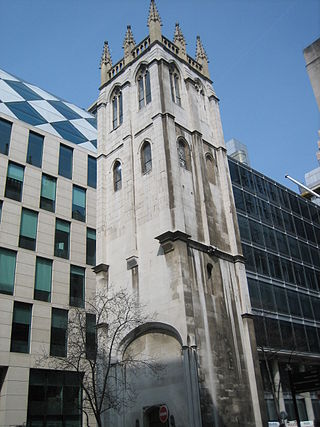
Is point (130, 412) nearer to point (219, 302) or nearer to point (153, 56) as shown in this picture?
point (219, 302)

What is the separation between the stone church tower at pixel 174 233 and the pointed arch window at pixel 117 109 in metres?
0.10

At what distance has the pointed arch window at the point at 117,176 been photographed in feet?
115

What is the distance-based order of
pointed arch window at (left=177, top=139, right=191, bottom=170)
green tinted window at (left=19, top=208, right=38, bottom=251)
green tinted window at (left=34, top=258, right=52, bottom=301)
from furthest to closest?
1. green tinted window at (left=19, top=208, right=38, bottom=251)
2. green tinted window at (left=34, top=258, right=52, bottom=301)
3. pointed arch window at (left=177, top=139, right=191, bottom=170)

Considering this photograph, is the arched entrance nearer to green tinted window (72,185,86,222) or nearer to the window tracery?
green tinted window (72,185,86,222)

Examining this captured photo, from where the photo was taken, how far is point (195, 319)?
84.9 feet

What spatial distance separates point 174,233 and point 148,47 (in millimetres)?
17100

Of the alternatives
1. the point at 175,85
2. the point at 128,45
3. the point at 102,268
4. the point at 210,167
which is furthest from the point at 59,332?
the point at 128,45

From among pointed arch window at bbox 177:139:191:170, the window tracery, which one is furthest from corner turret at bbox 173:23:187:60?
pointed arch window at bbox 177:139:191:170

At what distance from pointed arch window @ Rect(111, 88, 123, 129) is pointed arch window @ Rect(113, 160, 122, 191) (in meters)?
3.81

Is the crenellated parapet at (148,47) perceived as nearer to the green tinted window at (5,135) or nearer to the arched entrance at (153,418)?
the green tinted window at (5,135)

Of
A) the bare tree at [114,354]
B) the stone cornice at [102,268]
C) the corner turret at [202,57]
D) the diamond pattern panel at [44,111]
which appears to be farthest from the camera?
the diamond pattern panel at [44,111]

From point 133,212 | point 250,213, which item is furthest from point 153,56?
point 250,213

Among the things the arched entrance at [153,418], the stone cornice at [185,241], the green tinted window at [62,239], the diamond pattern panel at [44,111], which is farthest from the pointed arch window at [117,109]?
the arched entrance at [153,418]

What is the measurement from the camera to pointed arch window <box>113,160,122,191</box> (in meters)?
35.0
